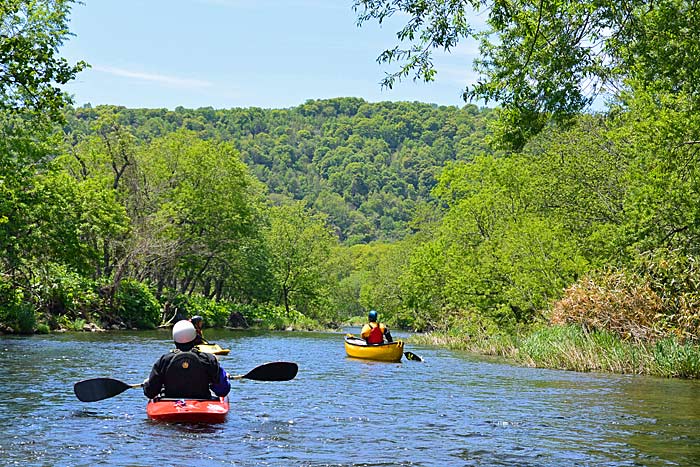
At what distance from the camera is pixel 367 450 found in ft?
35.6

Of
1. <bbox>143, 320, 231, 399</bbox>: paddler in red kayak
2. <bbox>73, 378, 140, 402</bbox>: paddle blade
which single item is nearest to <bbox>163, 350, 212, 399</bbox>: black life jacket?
<bbox>143, 320, 231, 399</bbox>: paddler in red kayak

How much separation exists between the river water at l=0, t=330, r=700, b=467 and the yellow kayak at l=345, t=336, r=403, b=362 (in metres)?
4.05

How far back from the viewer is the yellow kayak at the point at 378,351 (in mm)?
26875

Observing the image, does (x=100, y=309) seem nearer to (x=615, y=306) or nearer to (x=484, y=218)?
(x=484, y=218)

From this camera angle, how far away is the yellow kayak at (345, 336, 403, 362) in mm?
26875

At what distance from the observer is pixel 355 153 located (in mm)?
185875

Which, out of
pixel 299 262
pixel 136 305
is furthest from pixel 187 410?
pixel 299 262

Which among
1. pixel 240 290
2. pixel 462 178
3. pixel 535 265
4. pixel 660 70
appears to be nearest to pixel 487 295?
pixel 535 265

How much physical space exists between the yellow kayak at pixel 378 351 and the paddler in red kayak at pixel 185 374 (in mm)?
14936

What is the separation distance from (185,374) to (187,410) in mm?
496

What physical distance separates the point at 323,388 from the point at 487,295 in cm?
1857

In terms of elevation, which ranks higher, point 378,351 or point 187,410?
point 187,410

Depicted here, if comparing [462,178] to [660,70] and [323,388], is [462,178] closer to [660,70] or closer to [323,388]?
[323,388]

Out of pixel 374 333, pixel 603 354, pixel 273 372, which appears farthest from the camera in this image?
pixel 374 333
